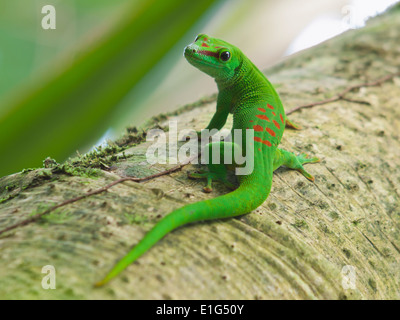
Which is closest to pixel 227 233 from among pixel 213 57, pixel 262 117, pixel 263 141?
pixel 263 141

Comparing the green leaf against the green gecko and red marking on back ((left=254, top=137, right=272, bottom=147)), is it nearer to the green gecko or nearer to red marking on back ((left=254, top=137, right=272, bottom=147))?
the green gecko

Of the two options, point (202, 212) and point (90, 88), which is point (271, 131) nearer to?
point (202, 212)

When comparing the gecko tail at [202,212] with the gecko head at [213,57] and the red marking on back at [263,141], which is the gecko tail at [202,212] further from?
the gecko head at [213,57]

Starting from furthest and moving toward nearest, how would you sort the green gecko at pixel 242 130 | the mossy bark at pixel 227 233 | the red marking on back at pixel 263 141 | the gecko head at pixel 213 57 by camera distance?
the gecko head at pixel 213 57
the red marking on back at pixel 263 141
the green gecko at pixel 242 130
the mossy bark at pixel 227 233

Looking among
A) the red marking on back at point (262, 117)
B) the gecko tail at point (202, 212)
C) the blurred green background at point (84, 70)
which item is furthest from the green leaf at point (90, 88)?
the gecko tail at point (202, 212)

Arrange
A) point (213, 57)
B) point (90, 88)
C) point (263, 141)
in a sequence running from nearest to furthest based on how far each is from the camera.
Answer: point (263, 141)
point (213, 57)
point (90, 88)


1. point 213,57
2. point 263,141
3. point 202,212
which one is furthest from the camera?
point 213,57

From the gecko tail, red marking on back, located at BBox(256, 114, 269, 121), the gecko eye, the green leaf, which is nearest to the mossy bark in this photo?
the gecko tail
